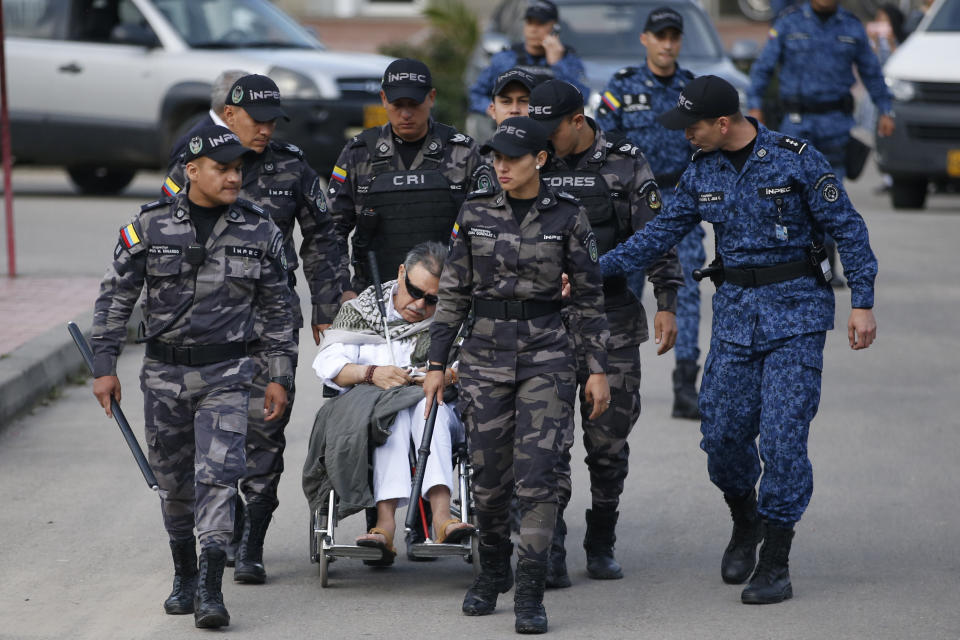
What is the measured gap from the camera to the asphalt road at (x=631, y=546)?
6.22 m

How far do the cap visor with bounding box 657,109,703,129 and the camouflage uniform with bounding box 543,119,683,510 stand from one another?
0.39m

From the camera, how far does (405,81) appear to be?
7.17 metres

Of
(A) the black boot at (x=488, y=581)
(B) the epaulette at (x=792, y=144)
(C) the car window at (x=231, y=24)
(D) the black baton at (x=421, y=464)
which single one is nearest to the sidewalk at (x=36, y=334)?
(D) the black baton at (x=421, y=464)

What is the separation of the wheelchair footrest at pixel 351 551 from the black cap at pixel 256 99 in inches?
69.4

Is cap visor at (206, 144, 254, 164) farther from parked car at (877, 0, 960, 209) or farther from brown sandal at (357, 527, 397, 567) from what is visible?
parked car at (877, 0, 960, 209)

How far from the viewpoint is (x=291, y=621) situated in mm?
6238

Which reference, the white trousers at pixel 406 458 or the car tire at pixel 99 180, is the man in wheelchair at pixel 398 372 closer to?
the white trousers at pixel 406 458

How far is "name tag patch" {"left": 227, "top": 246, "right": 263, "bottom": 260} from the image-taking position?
6.28m

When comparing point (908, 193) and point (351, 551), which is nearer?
point (351, 551)

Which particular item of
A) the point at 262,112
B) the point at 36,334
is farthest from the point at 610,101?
the point at 36,334

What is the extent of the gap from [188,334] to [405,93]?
156cm

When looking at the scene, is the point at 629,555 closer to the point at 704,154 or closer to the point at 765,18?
the point at 704,154

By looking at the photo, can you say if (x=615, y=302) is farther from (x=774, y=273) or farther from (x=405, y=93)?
(x=405, y=93)

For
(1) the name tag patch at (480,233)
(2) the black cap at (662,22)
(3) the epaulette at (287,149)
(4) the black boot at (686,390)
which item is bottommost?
(4) the black boot at (686,390)
